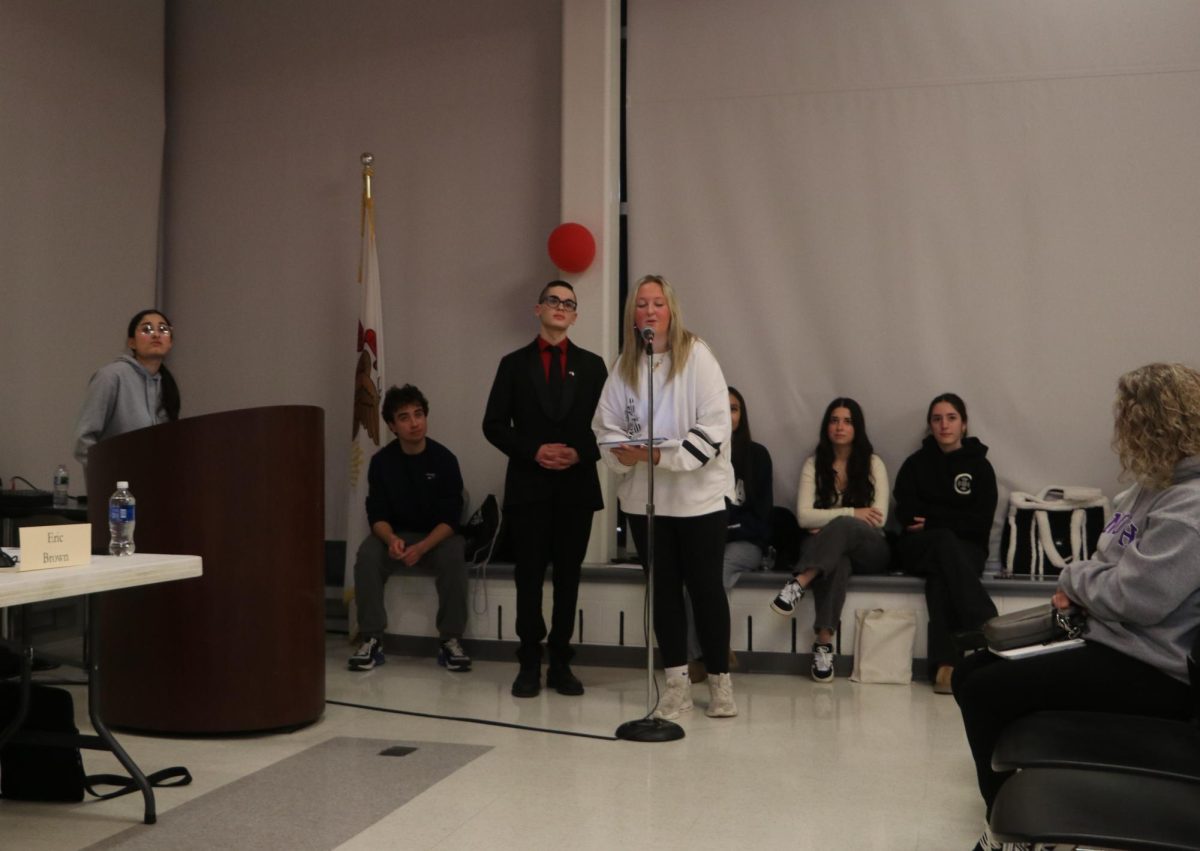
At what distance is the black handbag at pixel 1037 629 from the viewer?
2.50m

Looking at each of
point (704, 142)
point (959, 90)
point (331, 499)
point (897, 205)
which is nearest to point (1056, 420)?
point (897, 205)

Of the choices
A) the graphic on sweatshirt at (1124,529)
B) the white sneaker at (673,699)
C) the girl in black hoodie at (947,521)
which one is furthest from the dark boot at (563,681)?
the graphic on sweatshirt at (1124,529)

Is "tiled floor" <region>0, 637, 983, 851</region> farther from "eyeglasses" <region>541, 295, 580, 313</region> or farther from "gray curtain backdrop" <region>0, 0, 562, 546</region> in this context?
"gray curtain backdrop" <region>0, 0, 562, 546</region>

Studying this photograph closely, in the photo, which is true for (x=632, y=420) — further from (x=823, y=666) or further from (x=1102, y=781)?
(x=1102, y=781)

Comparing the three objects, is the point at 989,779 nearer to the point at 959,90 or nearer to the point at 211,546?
the point at 211,546

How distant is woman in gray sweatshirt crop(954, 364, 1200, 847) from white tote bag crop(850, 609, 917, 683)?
227 cm

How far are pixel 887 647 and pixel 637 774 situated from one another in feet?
5.65

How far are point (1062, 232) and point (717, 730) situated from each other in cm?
277

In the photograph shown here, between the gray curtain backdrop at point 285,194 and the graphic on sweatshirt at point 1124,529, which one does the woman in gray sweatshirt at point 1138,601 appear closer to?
the graphic on sweatshirt at point 1124,529

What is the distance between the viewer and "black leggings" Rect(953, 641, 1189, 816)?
2365 millimetres

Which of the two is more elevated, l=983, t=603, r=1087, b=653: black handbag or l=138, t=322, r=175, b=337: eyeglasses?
l=138, t=322, r=175, b=337: eyeglasses

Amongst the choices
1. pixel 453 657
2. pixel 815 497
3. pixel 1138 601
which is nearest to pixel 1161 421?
pixel 1138 601

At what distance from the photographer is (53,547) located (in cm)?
255

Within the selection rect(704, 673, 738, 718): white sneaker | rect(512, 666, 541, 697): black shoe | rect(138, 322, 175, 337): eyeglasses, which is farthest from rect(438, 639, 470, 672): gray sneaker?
rect(138, 322, 175, 337): eyeglasses
